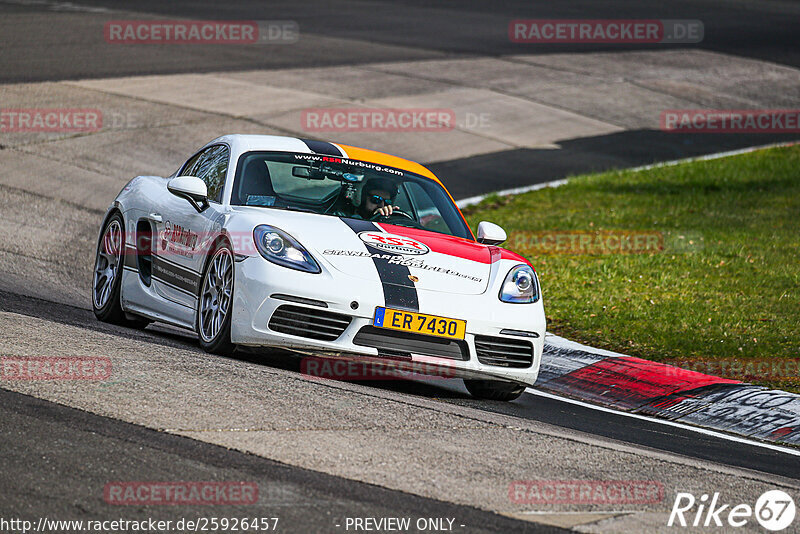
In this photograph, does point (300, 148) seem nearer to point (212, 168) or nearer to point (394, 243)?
point (212, 168)

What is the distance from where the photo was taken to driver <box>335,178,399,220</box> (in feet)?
26.8

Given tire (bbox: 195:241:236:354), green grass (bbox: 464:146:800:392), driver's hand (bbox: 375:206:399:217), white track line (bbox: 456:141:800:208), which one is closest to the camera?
tire (bbox: 195:241:236:354)

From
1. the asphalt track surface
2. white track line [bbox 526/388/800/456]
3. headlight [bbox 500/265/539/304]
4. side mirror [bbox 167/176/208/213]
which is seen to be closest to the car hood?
headlight [bbox 500/265/539/304]

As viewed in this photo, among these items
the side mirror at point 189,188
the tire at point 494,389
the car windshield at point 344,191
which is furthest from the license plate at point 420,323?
the side mirror at point 189,188

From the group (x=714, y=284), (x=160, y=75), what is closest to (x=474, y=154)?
(x=160, y=75)

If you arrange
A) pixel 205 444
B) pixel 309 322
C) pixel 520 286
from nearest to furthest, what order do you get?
pixel 205 444 < pixel 309 322 < pixel 520 286

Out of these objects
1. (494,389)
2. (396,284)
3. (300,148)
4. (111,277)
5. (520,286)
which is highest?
(300,148)

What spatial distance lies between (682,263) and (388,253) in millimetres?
5588

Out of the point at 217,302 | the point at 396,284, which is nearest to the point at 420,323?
the point at 396,284

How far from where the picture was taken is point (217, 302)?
750 centimetres

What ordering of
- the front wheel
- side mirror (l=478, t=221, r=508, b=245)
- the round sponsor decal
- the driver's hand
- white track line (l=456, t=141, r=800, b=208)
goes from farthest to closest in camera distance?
white track line (l=456, t=141, r=800, b=208), the front wheel, side mirror (l=478, t=221, r=508, b=245), the driver's hand, the round sponsor decal

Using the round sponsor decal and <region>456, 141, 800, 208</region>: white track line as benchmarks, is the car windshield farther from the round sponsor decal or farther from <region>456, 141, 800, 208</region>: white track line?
<region>456, 141, 800, 208</region>: white track line

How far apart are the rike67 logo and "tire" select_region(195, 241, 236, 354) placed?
3.14 metres

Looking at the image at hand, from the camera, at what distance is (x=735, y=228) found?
14328 millimetres
